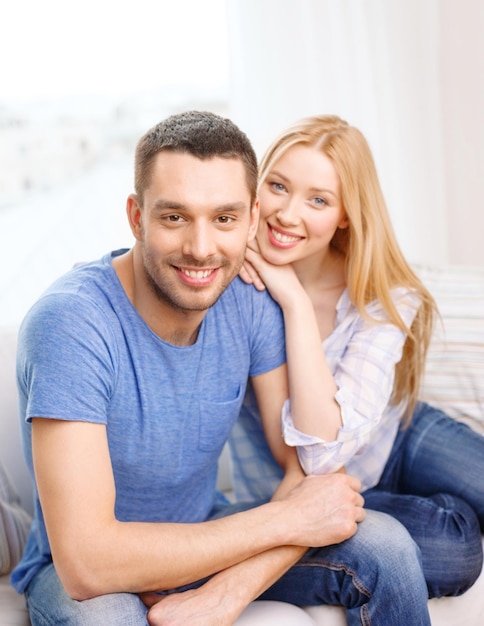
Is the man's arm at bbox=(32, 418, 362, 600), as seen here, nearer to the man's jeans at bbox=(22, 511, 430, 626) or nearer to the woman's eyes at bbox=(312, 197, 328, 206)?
the man's jeans at bbox=(22, 511, 430, 626)

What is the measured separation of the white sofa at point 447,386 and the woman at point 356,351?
60 mm

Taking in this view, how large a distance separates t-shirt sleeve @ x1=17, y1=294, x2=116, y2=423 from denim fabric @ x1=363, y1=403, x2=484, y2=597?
2.40 ft

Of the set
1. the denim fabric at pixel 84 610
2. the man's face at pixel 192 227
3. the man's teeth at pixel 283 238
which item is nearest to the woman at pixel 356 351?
the man's teeth at pixel 283 238

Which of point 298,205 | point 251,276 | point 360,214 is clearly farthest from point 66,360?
point 360,214

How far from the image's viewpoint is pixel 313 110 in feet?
8.89

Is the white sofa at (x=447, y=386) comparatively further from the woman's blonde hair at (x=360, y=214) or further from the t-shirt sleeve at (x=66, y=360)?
the t-shirt sleeve at (x=66, y=360)

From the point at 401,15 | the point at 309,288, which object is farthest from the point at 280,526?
the point at 401,15

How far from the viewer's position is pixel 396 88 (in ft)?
9.51

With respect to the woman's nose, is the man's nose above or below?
above

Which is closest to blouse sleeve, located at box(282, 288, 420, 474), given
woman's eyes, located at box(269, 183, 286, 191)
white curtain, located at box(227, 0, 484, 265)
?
woman's eyes, located at box(269, 183, 286, 191)

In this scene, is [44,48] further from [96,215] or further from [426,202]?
[426,202]

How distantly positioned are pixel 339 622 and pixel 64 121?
5.46 ft

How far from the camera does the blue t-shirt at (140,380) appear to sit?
1.35 metres

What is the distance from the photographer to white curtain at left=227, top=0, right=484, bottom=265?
2.58 meters
